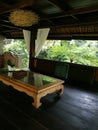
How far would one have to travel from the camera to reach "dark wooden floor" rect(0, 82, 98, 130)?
1.90 m

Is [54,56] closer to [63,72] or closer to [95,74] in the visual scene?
[63,72]

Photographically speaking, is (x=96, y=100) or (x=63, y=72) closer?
(x=96, y=100)

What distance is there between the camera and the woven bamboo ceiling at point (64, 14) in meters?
2.60

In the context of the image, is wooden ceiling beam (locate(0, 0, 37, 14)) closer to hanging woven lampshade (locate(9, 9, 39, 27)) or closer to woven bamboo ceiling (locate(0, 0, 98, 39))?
woven bamboo ceiling (locate(0, 0, 98, 39))

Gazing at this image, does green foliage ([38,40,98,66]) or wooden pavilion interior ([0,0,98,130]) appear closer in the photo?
wooden pavilion interior ([0,0,98,130])

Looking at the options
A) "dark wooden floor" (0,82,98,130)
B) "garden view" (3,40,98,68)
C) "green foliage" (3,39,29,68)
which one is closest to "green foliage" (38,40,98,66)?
"garden view" (3,40,98,68)

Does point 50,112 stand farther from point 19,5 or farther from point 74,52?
point 74,52

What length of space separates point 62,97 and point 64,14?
211 centimetres

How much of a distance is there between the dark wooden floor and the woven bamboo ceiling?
2.04m

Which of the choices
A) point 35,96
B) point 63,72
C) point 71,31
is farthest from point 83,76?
point 35,96

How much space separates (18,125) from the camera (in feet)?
6.09

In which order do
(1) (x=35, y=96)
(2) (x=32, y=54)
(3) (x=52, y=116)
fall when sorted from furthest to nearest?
(2) (x=32, y=54) < (1) (x=35, y=96) < (3) (x=52, y=116)

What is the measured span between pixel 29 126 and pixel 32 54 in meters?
3.96

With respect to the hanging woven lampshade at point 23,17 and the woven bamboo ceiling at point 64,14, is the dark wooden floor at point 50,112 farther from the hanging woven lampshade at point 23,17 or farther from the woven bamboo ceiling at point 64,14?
the woven bamboo ceiling at point 64,14
